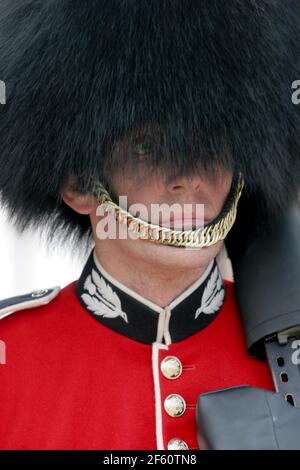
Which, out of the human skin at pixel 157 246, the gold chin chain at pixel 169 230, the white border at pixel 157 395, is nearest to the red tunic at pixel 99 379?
the white border at pixel 157 395

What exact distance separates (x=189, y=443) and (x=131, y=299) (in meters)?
0.30

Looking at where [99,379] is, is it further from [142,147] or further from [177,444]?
[142,147]

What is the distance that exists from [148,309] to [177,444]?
0.89ft

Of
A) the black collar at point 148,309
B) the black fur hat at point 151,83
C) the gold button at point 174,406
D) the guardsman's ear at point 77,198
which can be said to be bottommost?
the gold button at point 174,406

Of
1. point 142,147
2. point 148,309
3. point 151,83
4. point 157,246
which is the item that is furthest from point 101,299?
point 151,83

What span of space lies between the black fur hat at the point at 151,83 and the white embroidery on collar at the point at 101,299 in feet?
0.65

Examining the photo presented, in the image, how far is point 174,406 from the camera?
2090 millimetres

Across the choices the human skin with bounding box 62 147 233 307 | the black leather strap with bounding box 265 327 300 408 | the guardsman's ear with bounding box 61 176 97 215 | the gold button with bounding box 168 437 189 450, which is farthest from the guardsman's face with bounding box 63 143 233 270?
the gold button with bounding box 168 437 189 450

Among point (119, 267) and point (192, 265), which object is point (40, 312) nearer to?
point (119, 267)

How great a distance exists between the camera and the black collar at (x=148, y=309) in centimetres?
217

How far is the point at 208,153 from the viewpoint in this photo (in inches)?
82.7

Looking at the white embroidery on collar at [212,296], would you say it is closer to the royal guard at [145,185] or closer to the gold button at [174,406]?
the royal guard at [145,185]

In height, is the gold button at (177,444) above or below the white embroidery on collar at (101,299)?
below

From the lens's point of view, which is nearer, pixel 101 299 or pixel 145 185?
pixel 145 185
